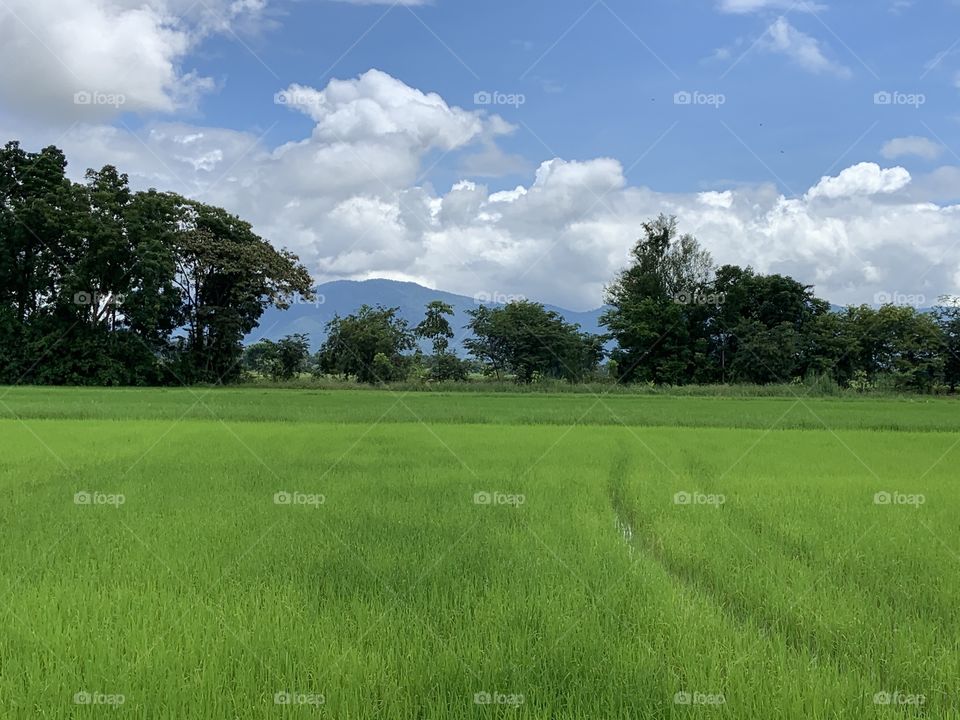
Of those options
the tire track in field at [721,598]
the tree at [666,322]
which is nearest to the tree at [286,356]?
the tree at [666,322]

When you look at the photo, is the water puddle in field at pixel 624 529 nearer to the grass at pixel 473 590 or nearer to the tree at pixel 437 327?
the grass at pixel 473 590

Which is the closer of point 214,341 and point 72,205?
point 72,205

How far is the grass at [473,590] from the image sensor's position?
8.94 ft

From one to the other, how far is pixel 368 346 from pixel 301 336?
4.46 metres

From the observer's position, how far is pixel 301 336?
123 ft

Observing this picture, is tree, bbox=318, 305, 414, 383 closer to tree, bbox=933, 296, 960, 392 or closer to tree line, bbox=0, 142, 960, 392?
tree line, bbox=0, 142, 960, 392

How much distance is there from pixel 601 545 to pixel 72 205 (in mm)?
36350

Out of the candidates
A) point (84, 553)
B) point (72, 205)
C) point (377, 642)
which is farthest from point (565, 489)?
point (72, 205)

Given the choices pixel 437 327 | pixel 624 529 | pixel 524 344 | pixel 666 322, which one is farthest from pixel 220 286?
pixel 624 529

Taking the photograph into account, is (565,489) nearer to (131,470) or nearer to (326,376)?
(131,470)

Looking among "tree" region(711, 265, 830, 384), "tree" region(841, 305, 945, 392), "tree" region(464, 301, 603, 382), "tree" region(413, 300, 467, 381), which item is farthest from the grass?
"tree" region(841, 305, 945, 392)

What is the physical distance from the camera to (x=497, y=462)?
9.04 meters

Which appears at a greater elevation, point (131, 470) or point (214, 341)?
point (214, 341)

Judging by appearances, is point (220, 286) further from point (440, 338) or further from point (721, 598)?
point (721, 598)
